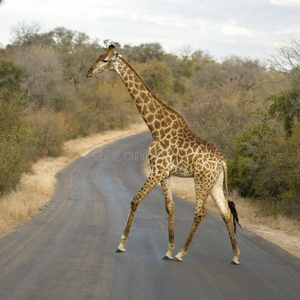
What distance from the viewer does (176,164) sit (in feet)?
28.1

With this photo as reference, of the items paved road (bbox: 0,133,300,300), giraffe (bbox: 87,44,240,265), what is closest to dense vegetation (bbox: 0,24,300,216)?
paved road (bbox: 0,133,300,300)

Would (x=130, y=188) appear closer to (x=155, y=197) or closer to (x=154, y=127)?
(x=155, y=197)

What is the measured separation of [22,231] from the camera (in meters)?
10.2

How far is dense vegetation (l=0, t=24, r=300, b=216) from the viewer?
15.4 metres

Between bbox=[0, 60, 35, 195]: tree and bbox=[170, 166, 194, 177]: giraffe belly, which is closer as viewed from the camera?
bbox=[170, 166, 194, 177]: giraffe belly

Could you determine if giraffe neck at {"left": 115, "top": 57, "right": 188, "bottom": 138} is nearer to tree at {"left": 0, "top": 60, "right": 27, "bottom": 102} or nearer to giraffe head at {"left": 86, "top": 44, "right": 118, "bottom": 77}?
giraffe head at {"left": 86, "top": 44, "right": 118, "bottom": 77}

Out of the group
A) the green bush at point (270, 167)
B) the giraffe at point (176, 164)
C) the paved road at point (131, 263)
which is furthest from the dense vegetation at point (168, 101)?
the giraffe at point (176, 164)

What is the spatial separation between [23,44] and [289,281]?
6243 cm

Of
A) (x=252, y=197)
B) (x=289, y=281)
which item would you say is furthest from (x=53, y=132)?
(x=289, y=281)

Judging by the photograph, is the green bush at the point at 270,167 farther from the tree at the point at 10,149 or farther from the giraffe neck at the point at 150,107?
the tree at the point at 10,149

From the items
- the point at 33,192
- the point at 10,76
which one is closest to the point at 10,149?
the point at 33,192

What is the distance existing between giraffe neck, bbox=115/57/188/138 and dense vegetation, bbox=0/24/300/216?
5848mm

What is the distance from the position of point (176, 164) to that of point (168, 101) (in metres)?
62.7

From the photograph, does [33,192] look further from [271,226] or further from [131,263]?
[131,263]
